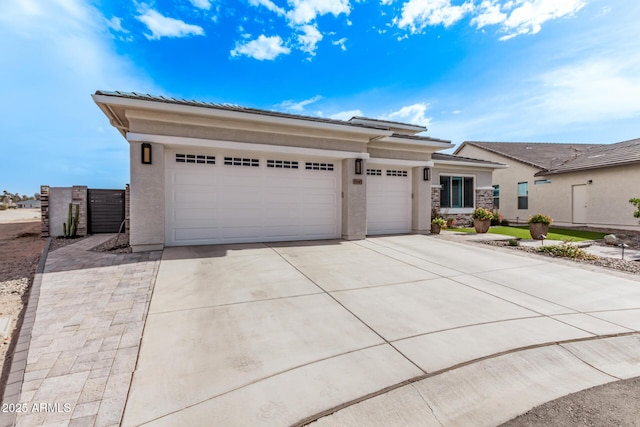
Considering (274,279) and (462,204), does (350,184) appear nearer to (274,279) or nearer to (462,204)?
(274,279)

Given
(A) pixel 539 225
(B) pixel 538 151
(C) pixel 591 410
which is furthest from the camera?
(B) pixel 538 151

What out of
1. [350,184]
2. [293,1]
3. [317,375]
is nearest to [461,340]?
[317,375]

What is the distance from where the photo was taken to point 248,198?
8.38 metres

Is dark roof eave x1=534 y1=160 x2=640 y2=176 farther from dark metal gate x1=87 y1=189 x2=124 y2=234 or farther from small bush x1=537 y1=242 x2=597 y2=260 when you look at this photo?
dark metal gate x1=87 y1=189 x2=124 y2=234

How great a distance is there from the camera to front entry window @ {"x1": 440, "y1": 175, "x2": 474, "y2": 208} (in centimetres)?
1419

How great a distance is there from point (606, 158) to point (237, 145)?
20.0 meters

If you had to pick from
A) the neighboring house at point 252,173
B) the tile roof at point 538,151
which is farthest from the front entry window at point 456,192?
the tile roof at point 538,151

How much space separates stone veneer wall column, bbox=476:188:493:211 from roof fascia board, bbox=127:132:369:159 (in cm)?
904

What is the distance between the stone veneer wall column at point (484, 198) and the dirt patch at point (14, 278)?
17.1m

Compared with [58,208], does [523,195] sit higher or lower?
higher

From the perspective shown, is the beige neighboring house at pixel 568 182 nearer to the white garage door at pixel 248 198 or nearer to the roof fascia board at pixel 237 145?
the roof fascia board at pixel 237 145

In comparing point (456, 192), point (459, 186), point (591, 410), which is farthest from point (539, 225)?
point (591, 410)

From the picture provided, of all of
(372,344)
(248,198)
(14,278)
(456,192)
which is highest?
(456,192)

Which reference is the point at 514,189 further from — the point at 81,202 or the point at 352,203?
the point at 81,202
